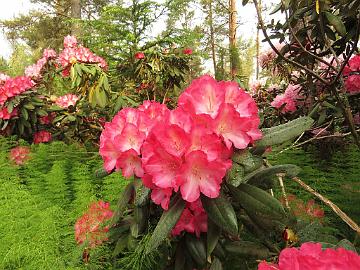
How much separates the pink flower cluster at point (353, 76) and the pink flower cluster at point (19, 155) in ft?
7.10

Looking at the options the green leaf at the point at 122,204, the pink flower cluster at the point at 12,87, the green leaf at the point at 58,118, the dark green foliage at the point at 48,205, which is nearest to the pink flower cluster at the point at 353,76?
the dark green foliage at the point at 48,205

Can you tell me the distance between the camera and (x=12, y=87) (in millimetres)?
2969

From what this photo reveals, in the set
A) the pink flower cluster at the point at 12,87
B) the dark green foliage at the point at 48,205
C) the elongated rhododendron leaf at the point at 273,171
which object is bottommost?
the dark green foliage at the point at 48,205

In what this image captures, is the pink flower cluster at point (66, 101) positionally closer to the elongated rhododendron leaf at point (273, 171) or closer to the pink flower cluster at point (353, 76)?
the pink flower cluster at point (353, 76)

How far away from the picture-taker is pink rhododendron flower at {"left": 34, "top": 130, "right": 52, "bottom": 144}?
3172 millimetres

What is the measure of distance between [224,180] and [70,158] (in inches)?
81.1

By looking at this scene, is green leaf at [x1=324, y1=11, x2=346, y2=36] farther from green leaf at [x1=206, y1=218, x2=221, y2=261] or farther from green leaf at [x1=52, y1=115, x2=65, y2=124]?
green leaf at [x1=52, y1=115, x2=65, y2=124]

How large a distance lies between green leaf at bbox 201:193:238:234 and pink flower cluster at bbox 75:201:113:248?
0.51 meters

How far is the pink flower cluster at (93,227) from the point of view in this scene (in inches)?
46.9

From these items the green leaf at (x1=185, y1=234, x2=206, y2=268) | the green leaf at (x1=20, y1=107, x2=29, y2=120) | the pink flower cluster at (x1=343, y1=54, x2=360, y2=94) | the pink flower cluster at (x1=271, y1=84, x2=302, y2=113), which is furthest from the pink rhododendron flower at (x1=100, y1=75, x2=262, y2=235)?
the green leaf at (x1=20, y1=107, x2=29, y2=120)

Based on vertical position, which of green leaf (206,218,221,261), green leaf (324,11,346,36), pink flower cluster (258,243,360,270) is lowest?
green leaf (206,218,221,261)

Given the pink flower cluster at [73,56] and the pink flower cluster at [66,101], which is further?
→ the pink flower cluster at [66,101]

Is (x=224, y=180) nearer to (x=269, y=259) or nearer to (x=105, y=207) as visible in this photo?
(x=269, y=259)

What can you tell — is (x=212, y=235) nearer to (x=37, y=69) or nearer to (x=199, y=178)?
(x=199, y=178)
